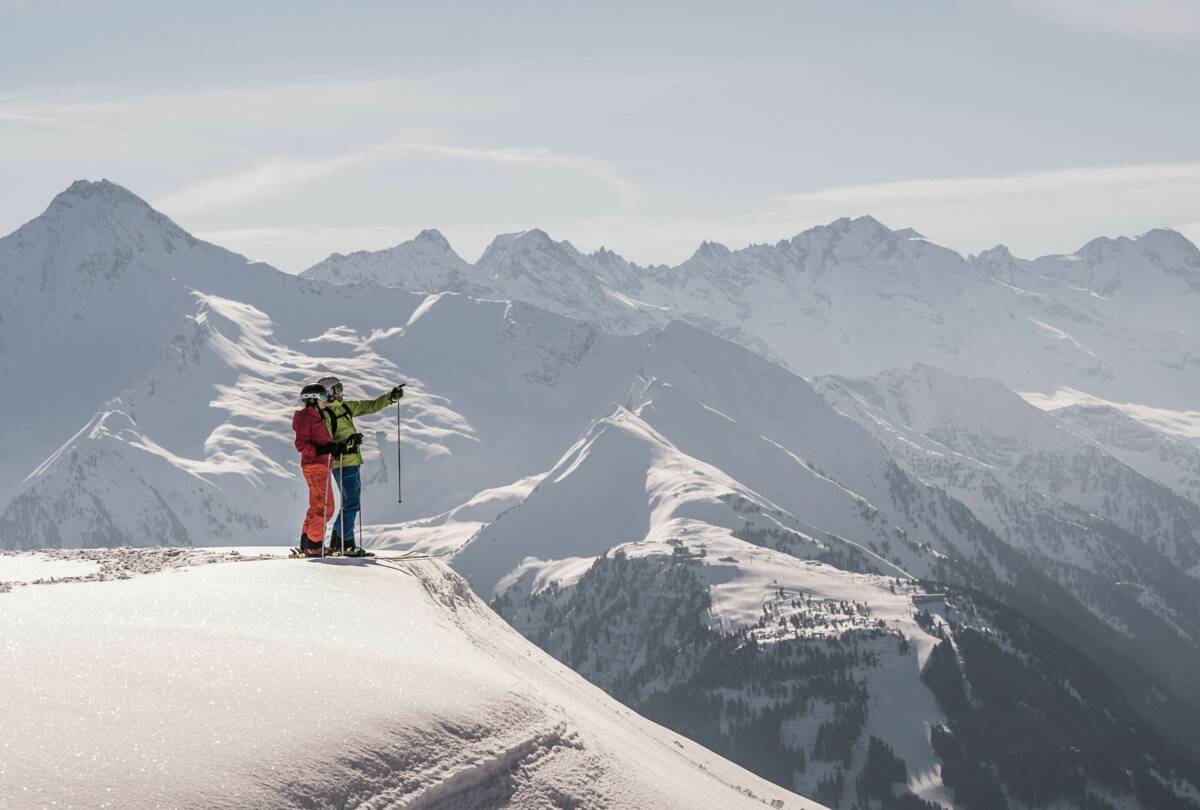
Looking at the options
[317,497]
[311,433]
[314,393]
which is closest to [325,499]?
[317,497]

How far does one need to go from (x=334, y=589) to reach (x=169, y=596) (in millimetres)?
2880

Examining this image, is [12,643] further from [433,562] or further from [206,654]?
[433,562]

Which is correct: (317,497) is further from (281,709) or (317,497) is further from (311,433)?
(281,709)

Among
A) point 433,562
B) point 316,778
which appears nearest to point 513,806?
point 316,778

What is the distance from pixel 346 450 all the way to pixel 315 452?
659 mm

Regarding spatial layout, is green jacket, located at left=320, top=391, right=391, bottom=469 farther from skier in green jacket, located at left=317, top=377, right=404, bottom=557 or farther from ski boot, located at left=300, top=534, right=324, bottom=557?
ski boot, located at left=300, top=534, right=324, bottom=557

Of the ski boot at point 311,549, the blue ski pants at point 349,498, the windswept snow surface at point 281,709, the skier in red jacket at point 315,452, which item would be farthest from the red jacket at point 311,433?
the windswept snow surface at point 281,709

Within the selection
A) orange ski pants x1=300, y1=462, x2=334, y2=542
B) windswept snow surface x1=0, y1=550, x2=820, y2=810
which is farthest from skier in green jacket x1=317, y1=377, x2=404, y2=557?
windswept snow surface x1=0, y1=550, x2=820, y2=810

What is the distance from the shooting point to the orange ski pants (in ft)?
93.5

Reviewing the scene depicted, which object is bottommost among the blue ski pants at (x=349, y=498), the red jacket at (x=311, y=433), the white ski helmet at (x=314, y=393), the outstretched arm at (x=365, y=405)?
the blue ski pants at (x=349, y=498)

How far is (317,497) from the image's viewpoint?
93.8ft

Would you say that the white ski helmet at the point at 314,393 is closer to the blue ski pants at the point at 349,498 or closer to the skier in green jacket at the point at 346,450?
the skier in green jacket at the point at 346,450

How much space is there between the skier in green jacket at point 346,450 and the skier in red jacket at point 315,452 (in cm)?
17

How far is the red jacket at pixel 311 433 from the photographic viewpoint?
28.2 metres
